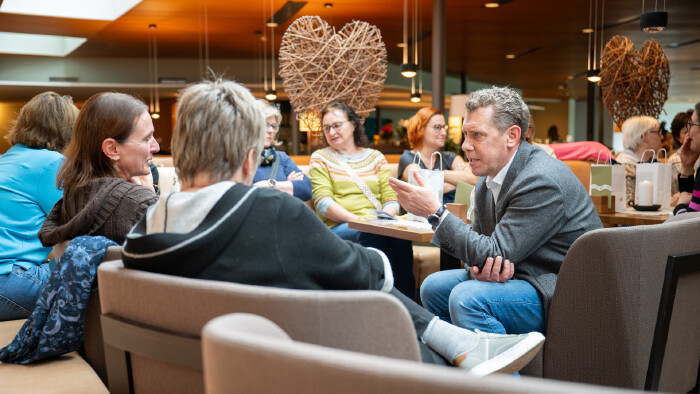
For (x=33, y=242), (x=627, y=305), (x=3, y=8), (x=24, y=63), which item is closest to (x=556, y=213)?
(x=627, y=305)

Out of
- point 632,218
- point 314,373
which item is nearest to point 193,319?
point 314,373

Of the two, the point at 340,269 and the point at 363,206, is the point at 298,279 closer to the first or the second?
the point at 340,269

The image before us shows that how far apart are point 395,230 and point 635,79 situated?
4189 mm

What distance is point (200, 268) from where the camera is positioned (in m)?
1.17

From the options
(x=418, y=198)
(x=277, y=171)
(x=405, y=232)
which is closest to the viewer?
(x=418, y=198)

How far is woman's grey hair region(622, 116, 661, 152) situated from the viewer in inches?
173

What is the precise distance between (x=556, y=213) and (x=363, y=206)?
7.26ft

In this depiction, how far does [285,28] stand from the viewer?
1211 cm

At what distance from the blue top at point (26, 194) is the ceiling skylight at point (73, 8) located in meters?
8.33

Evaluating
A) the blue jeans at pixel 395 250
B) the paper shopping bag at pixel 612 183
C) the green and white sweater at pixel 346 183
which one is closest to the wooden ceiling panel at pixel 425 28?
the green and white sweater at pixel 346 183

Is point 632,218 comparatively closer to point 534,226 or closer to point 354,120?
point 534,226

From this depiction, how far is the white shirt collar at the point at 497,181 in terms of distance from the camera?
2.24 meters

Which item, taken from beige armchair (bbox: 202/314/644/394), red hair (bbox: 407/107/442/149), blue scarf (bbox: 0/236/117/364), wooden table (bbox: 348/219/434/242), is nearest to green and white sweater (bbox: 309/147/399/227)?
red hair (bbox: 407/107/442/149)

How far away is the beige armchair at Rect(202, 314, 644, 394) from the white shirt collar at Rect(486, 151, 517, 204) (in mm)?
1620
